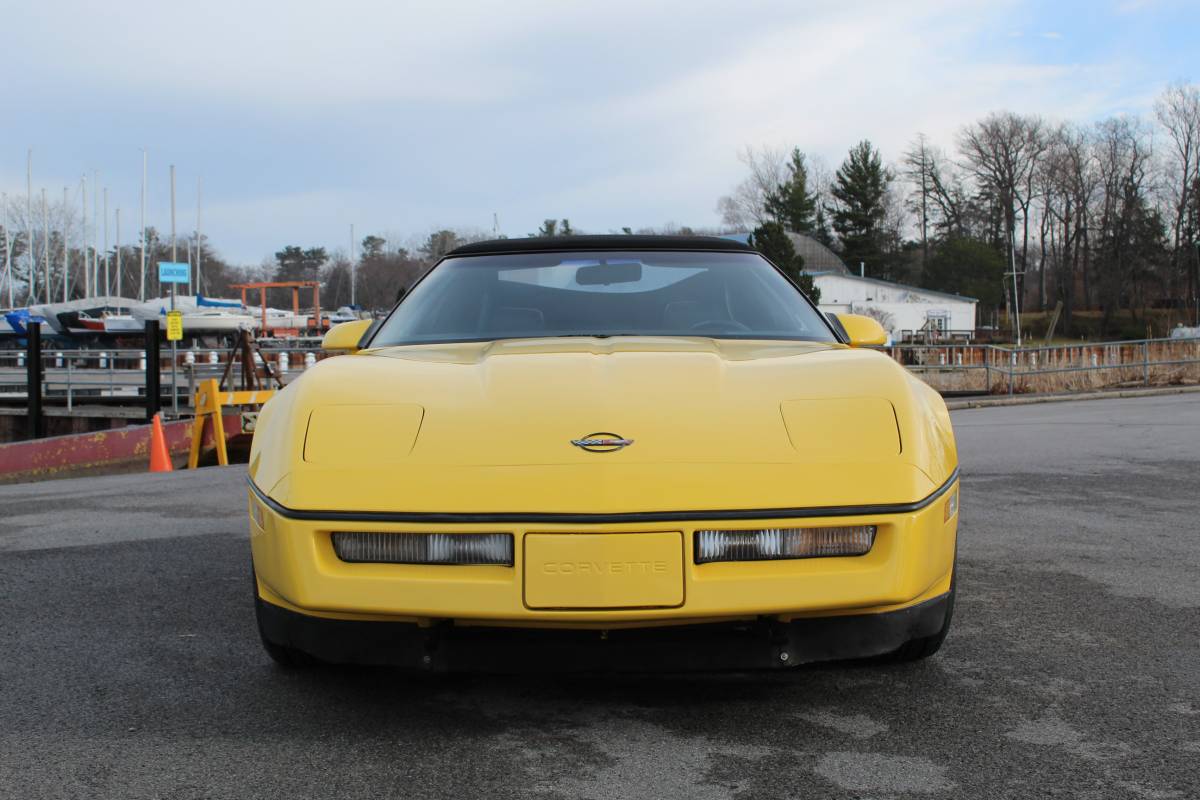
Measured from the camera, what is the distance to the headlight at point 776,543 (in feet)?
8.17

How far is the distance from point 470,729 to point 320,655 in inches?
16.5

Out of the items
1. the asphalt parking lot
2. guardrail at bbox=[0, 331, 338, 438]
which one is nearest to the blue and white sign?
guardrail at bbox=[0, 331, 338, 438]

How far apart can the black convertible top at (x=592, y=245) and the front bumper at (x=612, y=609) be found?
6.12 feet

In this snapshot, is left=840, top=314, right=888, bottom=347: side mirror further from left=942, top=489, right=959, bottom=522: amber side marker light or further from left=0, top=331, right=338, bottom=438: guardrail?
left=0, top=331, right=338, bottom=438: guardrail

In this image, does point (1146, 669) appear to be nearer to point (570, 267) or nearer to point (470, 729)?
point (470, 729)

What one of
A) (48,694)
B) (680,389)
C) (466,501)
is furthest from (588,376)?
(48,694)

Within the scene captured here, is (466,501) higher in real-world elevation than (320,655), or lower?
higher

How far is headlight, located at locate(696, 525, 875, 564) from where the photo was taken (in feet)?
8.17

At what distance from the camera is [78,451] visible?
41.5 ft

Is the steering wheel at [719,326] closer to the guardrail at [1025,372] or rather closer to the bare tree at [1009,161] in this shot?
the guardrail at [1025,372]

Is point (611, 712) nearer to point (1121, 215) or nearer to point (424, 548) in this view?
point (424, 548)

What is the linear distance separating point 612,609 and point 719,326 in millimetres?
1580

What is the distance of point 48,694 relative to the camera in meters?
3.11

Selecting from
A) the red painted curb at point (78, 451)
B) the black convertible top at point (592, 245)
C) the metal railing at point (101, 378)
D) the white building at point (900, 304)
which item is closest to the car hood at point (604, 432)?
the black convertible top at point (592, 245)
